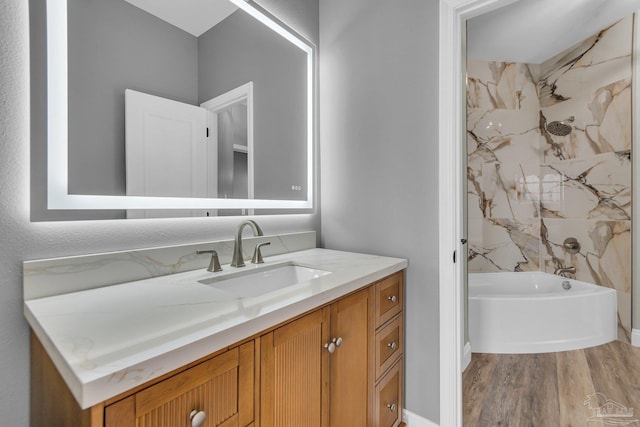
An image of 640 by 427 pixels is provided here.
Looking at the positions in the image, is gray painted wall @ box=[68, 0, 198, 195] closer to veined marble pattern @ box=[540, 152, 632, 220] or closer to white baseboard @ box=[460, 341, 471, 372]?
white baseboard @ box=[460, 341, 471, 372]

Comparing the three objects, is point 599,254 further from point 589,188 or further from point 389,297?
point 389,297

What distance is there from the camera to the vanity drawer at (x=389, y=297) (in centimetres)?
121

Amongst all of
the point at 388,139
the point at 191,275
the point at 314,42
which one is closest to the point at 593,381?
the point at 388,139

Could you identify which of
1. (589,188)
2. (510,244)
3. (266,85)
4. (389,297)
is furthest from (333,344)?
(589,188)

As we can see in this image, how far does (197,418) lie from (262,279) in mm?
693

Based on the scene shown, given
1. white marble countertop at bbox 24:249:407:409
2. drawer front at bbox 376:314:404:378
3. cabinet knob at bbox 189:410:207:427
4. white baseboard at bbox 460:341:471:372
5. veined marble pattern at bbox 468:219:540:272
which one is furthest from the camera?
veined marble pattern at bbox 468:219:540:272

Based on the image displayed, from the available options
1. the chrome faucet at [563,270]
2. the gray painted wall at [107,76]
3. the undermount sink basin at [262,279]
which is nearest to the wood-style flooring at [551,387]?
the chrome faucet at [563,270]

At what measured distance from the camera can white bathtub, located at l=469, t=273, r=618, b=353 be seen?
2082mm

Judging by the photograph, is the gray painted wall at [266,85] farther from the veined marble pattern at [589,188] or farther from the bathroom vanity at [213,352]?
the veined marble pattern at [589,188]

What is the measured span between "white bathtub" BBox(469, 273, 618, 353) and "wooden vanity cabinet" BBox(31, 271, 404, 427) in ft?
3.41

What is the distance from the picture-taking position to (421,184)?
4.58 ft

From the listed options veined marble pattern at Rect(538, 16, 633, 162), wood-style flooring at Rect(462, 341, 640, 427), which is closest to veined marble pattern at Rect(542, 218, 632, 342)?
wood-style flooring at Rect(462, 341, 640, 427)

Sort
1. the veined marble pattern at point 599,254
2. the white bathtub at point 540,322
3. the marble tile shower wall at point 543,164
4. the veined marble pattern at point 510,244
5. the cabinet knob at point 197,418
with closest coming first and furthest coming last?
the cabinet knob at point 197,418 < the white bathtub at point 540,322 < the veined marble pattern at point 599,254 < the marble tile shower wall at point 543,164 < the veined marble pattern at point 510,244

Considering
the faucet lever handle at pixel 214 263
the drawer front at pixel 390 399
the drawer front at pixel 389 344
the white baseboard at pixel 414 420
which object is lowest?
the white baseboard at pixel 414 420
